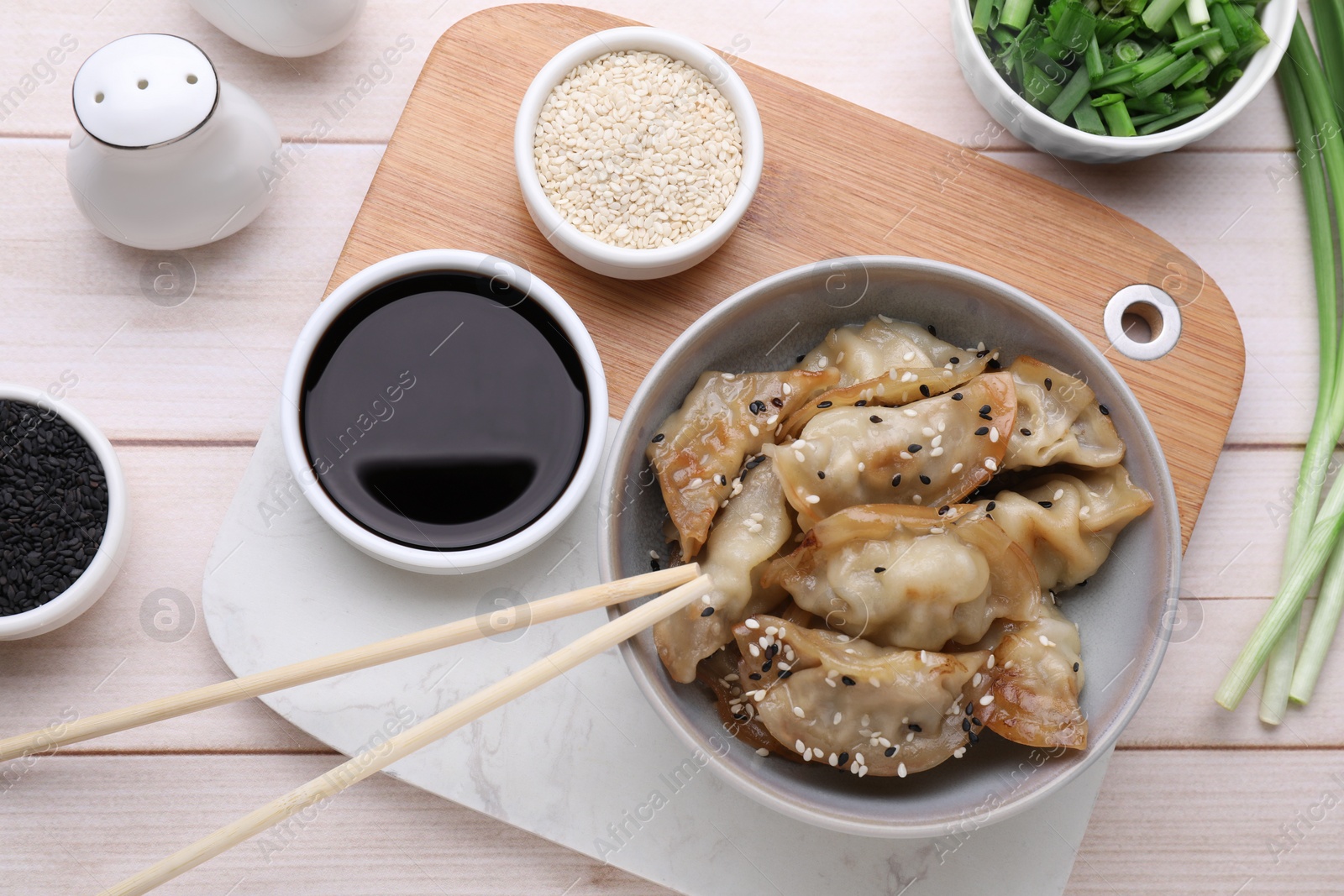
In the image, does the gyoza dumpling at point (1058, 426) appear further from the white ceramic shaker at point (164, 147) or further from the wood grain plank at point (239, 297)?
the white ceramic shaker at point (164, 147)

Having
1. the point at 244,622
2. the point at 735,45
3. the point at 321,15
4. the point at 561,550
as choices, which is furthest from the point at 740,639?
the point at 321,15

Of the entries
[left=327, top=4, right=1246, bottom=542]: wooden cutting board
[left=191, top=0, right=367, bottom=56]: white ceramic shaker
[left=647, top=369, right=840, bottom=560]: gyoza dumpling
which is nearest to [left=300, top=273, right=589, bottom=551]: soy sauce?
[left=327, top=4, right=1246, bottom=542]: wooden cutting board

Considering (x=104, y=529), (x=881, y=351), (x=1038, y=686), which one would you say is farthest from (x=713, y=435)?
(x=104, y=529)

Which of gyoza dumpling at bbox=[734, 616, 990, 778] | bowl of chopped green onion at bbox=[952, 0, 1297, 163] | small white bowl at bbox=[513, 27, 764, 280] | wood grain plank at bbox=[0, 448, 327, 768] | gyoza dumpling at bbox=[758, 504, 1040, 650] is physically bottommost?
wood grain plank at bbox=[0, 448, 327, 768]

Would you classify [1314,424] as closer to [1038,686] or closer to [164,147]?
[1038,686]

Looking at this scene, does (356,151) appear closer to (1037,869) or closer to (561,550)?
(561,550)

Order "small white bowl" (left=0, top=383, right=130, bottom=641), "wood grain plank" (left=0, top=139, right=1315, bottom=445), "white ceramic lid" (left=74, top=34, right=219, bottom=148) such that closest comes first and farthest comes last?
1. "white ceramic lid" (left=74, top=34, right=219, bottom=148)
2. "small white bowl" (left=0, top=383, right=130, bottom=641)
3. "wood grain plank" (left=0, top=139, right=1315, bottom=445)

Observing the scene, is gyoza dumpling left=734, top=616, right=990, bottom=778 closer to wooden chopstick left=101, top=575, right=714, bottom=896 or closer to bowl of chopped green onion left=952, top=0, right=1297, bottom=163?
wooden chopstick left=101, top=575, right=714, bottom=896
